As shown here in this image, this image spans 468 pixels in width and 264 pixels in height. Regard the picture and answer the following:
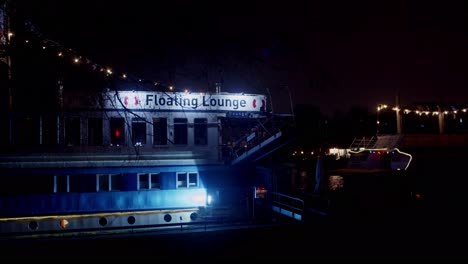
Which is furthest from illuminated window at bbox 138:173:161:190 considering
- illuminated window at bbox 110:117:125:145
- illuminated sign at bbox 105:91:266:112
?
illuminated sign at bbox 105:91:266:112

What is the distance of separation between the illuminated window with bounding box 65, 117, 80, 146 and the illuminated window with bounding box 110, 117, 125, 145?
1.62 m

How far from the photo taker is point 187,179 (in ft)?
61.9

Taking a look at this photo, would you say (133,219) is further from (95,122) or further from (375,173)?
(375,173)

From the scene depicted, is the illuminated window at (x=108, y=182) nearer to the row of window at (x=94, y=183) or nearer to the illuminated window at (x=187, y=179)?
the row of window at (x=94, y=183)

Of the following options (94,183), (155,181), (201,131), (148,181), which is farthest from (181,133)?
(94,183)

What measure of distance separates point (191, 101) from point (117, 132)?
4102 millimetres

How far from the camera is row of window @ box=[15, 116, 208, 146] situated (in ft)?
60.2

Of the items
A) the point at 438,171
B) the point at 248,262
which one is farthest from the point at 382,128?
the point at 248,262

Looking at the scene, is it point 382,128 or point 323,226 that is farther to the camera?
point 382,128

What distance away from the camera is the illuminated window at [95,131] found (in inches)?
757

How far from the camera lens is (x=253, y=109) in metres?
21.0

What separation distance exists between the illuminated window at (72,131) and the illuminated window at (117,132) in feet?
5.32

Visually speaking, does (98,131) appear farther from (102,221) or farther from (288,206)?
(288,206)

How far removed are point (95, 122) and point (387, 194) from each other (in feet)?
48.9
